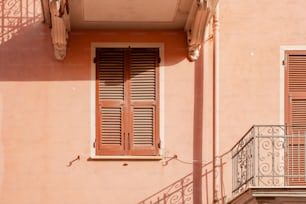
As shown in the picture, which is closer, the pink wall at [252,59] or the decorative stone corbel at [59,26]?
the decorative stone corbel at [59,26]

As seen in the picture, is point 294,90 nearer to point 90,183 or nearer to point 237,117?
point 237,117

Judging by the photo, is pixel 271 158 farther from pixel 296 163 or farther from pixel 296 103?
pixel 296 103

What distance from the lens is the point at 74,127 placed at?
15.8m

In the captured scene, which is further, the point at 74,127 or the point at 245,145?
the point at 74,127

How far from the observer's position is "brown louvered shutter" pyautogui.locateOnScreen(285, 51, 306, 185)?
15617 mm

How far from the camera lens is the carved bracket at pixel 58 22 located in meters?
14.8

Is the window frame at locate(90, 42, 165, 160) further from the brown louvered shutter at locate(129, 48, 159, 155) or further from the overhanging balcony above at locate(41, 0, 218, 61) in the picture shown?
the overhanging balcony above at locate(41, 0, 218, 61)

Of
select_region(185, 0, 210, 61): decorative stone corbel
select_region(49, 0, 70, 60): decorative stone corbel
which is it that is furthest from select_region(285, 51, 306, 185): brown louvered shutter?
select_region(49, 0, 70, 60): decorative stone corbel

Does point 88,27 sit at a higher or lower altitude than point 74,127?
higher

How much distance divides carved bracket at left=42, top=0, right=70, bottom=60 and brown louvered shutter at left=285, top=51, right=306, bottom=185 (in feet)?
11.4

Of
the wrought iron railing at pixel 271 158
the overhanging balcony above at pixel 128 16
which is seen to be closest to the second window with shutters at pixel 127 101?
the overhanging balcony above at pixel 128 16

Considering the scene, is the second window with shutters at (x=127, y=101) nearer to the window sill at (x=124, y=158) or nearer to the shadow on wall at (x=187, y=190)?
the window sill at (x=124, y=158)

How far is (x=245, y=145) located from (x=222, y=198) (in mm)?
1329

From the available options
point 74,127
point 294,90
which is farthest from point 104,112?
point 294,90
